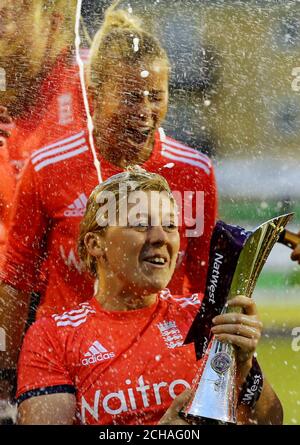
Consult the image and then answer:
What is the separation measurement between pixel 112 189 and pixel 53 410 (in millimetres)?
653

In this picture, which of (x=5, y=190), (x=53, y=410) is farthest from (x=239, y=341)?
(x=5, y=190)

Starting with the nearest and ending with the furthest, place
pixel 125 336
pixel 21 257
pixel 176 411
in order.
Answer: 1. pixel 176 411
2. pixel 125 336
3. pixel 21 257

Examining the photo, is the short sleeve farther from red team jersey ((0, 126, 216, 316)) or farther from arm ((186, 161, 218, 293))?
arm ((186, 161, 218, 293))

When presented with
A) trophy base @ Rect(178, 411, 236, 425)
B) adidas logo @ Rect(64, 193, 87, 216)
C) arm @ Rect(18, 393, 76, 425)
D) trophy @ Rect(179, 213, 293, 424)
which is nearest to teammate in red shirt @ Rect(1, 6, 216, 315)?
adidas logo @ Rect(64, 193, 87, 216)

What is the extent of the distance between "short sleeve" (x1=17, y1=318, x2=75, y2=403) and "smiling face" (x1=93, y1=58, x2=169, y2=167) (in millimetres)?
562

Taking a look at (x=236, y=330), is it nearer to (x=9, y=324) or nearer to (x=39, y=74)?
(x=9, y=324)

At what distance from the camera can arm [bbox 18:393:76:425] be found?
256 centimetres

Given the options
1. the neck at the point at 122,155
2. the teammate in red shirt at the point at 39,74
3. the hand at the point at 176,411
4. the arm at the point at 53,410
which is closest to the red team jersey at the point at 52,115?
the teammate in red shirt at the point at 39,74

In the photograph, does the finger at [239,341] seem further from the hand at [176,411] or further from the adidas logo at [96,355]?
the adidas logo at [96,355]

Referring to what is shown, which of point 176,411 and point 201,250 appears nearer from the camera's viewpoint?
point 176,411

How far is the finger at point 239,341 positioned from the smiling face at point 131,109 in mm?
585

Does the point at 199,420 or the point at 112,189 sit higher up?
the point at 112,189

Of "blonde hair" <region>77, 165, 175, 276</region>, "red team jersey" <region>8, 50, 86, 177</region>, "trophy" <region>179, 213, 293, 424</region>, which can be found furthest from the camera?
"red team jersey" <region>8, 50, 86, 177</region>

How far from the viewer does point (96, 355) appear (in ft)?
8.55
